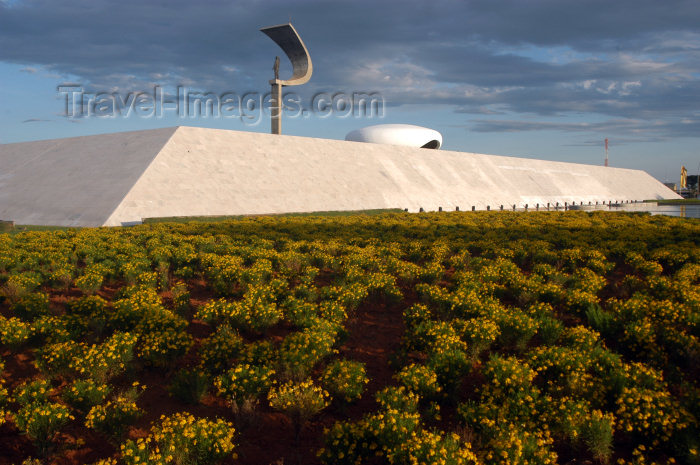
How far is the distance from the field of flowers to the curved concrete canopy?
3051cm

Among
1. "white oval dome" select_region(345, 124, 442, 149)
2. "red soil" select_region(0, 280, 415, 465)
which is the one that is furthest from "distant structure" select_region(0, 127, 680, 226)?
"red soil" select_region(0, 280, 415, 465)

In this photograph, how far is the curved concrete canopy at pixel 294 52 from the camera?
124 ft

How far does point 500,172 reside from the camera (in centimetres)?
5100

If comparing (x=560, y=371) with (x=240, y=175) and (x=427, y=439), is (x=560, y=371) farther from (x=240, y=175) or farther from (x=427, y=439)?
(x=240, y=175)

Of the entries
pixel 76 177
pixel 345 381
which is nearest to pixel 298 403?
pixel 345 381

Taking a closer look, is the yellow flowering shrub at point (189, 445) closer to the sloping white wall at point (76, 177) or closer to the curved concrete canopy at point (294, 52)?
the sloping white wall at point (76, 177)

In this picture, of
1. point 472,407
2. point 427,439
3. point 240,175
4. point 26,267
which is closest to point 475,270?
point 472,407

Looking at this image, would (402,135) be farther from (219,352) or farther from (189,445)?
(189,445)

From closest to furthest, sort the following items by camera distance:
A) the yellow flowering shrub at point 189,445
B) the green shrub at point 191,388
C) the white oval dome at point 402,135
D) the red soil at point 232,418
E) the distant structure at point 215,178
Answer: the yellow flowering shrub at point 189,445 < the red soil at point 232,418 < the green shrub at point 191,388 < the distant structure at point 215,178 < the white oval dome at point 402,135

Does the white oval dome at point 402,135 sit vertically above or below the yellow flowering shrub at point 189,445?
above

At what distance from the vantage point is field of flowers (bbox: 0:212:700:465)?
4738 millimetres

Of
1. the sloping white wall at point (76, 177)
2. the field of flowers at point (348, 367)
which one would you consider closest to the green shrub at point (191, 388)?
the field of flowers at point (348, 367)

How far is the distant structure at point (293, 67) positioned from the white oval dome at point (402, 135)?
26313mm

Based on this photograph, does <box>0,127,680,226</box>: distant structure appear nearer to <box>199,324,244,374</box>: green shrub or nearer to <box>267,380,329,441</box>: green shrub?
<box>199,324,244,374</box>: green shrub
